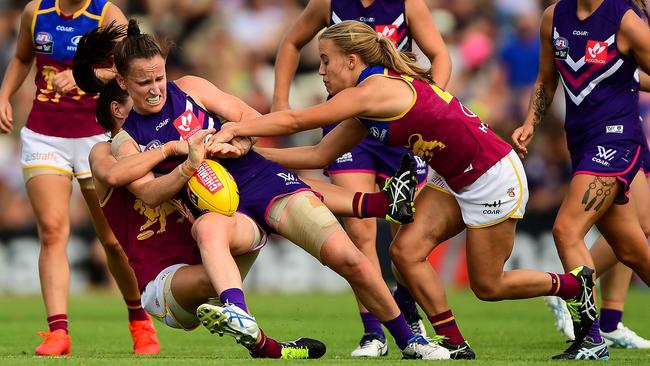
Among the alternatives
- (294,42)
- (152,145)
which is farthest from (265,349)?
(294,42)

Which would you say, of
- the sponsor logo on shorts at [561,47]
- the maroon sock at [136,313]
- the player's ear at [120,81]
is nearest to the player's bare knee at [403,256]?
the sponsor logo on shorts at [561,47]

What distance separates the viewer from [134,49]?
7109 mm

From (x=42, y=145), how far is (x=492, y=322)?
456 cm

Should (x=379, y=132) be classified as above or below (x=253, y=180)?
above

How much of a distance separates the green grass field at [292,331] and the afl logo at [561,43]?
6.79 ft

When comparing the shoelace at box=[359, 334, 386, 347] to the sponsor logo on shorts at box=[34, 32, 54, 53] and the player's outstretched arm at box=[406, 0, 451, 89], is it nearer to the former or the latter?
the player's outstretched arm at box=[406, 0, 451, 89]

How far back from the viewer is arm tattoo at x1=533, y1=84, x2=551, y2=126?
27.1 ft

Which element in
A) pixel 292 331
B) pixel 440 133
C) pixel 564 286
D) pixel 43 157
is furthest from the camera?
pixel 292 331

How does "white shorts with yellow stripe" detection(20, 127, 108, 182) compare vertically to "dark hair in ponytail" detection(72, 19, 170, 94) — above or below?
below

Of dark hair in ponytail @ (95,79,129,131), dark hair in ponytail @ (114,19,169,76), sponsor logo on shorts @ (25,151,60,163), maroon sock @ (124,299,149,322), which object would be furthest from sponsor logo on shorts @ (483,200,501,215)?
sponsor logo on shorts @ (25,151,60,163)

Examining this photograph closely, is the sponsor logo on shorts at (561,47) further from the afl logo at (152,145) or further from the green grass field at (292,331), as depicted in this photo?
the afl logo at (152,145)

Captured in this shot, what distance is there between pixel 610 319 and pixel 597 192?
1.74 m

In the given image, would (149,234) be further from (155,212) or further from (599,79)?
(599,79)

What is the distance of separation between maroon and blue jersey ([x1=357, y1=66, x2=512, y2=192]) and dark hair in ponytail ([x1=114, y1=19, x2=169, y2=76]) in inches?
49.0
